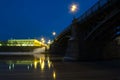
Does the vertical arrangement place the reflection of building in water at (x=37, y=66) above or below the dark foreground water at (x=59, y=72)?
above

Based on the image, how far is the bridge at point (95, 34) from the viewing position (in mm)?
48225

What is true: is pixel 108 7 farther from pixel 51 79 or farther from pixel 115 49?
pixel 115 49

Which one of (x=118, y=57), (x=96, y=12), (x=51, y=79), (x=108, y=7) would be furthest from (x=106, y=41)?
(x=51, y=79)

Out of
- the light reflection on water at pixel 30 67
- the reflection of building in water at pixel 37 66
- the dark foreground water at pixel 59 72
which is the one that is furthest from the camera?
the reflection of building in water at pixel 37 66

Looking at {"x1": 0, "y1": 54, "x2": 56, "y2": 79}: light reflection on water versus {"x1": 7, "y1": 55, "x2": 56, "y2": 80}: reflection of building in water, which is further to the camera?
{"x1": 7, "y1": 55, "x2": 56, "y2": 80}: reflection of building in water

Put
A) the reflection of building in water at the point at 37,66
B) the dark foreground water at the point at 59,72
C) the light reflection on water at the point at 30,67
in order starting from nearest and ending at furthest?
the dark foreground water at the point at 59,72
the light reflection on water at the point at 30,67
the reflection of building in water at the point at 37,66

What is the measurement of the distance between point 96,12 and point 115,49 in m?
22.0

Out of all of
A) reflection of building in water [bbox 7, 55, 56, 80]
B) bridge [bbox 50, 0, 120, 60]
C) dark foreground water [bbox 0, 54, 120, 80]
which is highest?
bridge [bbox 50, 0, 120, 60]

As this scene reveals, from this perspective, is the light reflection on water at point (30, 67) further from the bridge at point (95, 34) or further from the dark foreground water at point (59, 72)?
the bridge at point (95, 34)

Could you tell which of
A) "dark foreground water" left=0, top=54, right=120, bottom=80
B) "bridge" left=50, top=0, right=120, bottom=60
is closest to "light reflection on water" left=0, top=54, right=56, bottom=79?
"dark foreground water" left=0, top=54, right=120, bottom=80

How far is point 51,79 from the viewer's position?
24.0 m

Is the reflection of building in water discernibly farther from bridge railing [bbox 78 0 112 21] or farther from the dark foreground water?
bridge railing [bbox 78 0 112 21]

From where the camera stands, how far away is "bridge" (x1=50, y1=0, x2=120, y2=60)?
48.2 meters

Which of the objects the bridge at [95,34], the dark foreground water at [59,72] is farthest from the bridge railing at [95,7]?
the dark foreground water at [59,72]
